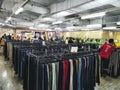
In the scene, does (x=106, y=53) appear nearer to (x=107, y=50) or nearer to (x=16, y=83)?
(x=107, y=50)

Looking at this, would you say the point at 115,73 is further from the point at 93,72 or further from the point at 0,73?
the point at 0,73

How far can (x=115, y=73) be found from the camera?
18.5 feet

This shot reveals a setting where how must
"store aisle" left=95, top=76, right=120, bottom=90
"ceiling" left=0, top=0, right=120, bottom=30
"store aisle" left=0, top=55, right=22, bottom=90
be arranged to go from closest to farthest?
"store aisle" left=0, top=55, right=22, bottom=90, "store aisle" left=95, top=76, right=120, bottom=90, "ceiling" left=0, top=0, right=120, bottom=30

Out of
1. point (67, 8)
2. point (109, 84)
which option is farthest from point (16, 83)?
point (67, 8)

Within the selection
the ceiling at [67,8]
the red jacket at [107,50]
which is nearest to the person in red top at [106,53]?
the red jacket at [107,50]

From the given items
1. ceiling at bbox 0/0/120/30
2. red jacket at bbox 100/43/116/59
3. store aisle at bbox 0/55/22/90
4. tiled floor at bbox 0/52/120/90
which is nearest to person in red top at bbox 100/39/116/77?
red jacket at bbox 100/43/116/59

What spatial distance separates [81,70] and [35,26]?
556 inches

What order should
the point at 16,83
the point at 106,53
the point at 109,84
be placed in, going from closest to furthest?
the point at 16,83 → the point at 109,84 → the point at 106,53

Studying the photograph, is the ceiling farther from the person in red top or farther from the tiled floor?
the tiled floor

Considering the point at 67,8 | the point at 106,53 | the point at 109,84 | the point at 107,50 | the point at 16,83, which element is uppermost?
the point at 67,8

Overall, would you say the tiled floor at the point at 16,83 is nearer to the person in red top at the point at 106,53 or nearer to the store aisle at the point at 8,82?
the store aisle at the point at 8,82

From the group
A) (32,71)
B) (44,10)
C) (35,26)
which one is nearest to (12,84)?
(32,71)

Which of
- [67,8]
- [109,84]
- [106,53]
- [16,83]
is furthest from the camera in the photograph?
[67,8]

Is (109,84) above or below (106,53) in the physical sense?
below
